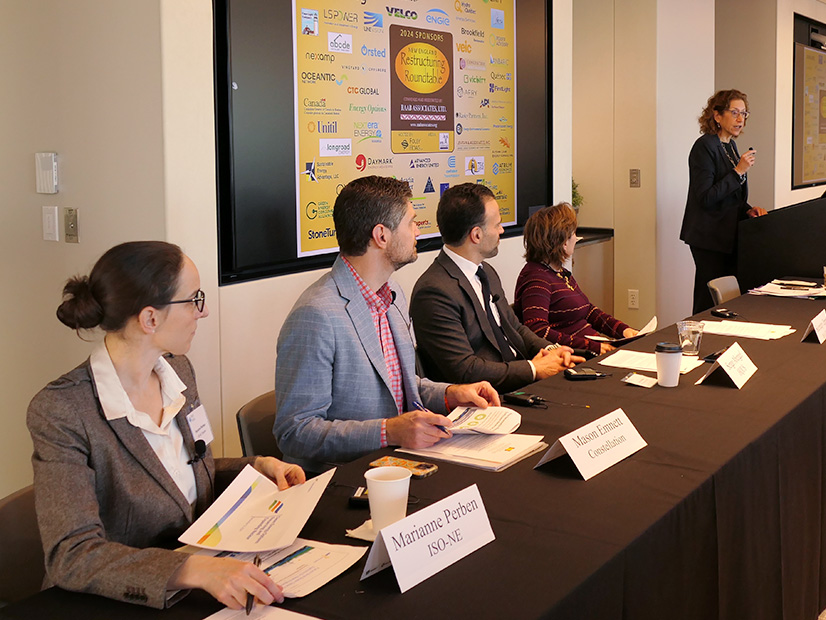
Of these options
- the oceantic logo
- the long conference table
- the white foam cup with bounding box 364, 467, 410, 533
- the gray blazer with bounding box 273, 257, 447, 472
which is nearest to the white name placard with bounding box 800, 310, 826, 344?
the long conference table

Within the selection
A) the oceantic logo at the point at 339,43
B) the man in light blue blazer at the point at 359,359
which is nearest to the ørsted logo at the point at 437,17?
the oceantic logo at the point at 339,43

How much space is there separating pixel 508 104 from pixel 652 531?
11.1 feet

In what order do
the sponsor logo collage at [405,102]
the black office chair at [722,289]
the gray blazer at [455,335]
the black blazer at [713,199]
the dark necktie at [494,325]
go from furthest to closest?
the black blazer at [713,199] → the black office chair at [722,289] → the sponsor logo collage at [405,102] → the dark necktie at [494,325] → the gray blazer at [455,335]

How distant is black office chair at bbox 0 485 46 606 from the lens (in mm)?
1617

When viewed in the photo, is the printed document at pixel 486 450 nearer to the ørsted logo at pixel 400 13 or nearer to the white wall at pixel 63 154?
the white wall at pixel 63 154

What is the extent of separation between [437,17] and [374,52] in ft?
1.84

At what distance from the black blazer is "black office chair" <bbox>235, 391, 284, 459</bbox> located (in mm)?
4045

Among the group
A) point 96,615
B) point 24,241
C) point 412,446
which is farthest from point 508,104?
point 96,615

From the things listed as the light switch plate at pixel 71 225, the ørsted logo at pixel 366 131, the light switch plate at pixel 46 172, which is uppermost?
the ørsted logo at pixel 366 131

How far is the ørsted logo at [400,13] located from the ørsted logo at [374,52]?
6.7 inches

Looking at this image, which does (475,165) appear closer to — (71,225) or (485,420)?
(71,225)

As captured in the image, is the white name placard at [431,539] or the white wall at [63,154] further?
the white wall at [63,154]

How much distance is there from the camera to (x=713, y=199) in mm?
A: 5531

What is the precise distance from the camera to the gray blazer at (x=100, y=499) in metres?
1.30
